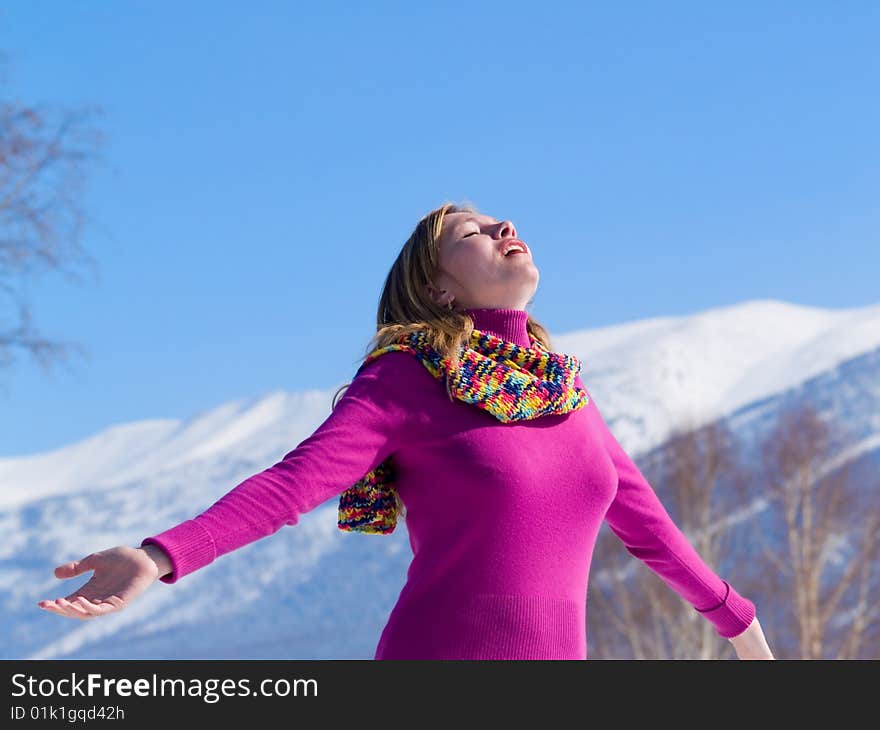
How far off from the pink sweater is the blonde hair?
7 centimetres

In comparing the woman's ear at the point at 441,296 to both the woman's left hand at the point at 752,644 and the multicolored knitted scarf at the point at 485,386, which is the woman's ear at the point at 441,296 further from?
the woman's left hand at the point at 752,644

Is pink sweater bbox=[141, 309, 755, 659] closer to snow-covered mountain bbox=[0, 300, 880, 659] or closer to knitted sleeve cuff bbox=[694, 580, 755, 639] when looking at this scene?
knitted sleeve cuff bbox=[694, 580, 755, 639]

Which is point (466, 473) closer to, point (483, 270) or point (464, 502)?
point (464, 502)

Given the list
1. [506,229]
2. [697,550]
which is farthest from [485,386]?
[697,550]

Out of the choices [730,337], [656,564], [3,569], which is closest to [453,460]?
[656,564]

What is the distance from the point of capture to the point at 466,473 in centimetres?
221

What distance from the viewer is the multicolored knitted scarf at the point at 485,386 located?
225 cm

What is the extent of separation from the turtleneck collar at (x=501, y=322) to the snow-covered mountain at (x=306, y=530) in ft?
97.1

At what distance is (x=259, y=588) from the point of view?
4578cm

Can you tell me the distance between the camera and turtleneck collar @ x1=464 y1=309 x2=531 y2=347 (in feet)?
8.00

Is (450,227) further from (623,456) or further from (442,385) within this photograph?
(623,456)

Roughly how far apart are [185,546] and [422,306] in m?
0.66
